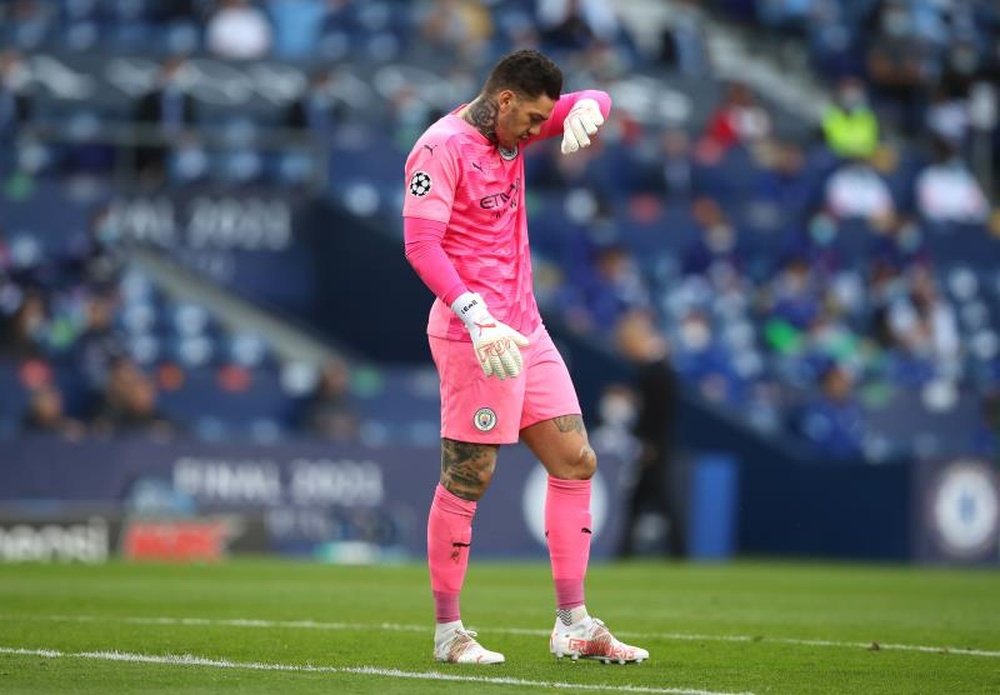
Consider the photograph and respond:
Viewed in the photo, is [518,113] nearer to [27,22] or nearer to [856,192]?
[27,22]

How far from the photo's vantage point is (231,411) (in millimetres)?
19531

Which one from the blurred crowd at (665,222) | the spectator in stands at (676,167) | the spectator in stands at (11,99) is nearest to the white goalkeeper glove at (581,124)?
the blurred crowd at (665,222)

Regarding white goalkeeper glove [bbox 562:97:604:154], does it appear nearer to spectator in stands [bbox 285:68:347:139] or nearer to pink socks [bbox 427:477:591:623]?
pink socks [bbox 427:477:591:623]

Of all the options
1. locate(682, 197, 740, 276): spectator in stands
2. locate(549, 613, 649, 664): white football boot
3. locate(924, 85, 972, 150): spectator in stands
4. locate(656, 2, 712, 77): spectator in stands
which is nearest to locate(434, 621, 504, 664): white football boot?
locate(549, 613, 649, 664): white football boot

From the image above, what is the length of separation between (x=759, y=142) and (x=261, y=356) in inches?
326

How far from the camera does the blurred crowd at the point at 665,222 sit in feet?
66.4

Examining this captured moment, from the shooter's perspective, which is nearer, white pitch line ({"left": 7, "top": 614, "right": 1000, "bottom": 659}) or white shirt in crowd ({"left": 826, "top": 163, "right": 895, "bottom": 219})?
white pitch line ({"left": 7, "top": 614, "right": 1000, "bottom": 659})

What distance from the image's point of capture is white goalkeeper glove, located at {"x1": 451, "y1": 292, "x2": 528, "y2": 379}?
7086 millimetres

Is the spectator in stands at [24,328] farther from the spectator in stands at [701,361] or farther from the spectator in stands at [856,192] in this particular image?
the spectator in stands at [856,192]

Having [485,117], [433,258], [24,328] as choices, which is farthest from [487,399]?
[24,328]

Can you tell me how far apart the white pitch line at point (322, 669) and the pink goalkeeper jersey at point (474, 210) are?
4.26ft

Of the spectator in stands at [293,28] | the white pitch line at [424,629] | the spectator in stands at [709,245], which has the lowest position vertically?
the white pitch line at [424,629]

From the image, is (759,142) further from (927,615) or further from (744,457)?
(927,615)

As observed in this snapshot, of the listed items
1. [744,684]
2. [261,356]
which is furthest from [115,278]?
[744,684]
